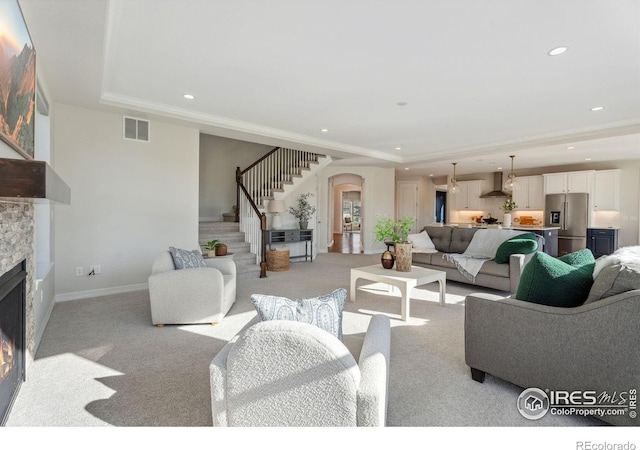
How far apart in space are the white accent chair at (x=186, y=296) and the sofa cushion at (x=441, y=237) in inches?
165

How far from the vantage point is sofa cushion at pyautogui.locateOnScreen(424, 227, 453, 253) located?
6.00 m

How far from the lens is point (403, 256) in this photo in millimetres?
4016

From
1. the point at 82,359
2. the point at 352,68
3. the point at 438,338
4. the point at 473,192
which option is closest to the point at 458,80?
the point at 352,68

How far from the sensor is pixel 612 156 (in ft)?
25.4

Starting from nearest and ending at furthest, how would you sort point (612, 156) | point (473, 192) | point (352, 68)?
point (352, 68), point (612, 156), point (473, 192)

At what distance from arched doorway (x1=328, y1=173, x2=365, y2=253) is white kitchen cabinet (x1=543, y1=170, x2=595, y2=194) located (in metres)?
5.09

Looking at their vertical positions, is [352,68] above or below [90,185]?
above

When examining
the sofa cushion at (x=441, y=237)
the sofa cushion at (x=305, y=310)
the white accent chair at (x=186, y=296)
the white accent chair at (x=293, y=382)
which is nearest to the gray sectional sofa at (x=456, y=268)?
the sofa cushion at (x=441, y=237)

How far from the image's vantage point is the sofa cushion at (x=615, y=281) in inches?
67.3

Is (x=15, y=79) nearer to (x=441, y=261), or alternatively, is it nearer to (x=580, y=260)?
(x=580, y=260)

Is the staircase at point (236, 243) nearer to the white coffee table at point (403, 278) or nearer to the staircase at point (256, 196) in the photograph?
the staircase at point (256, 196)

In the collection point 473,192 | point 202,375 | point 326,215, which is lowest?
point 202,375

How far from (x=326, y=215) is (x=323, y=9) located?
739cm

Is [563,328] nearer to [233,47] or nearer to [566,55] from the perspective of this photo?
[566,55]
